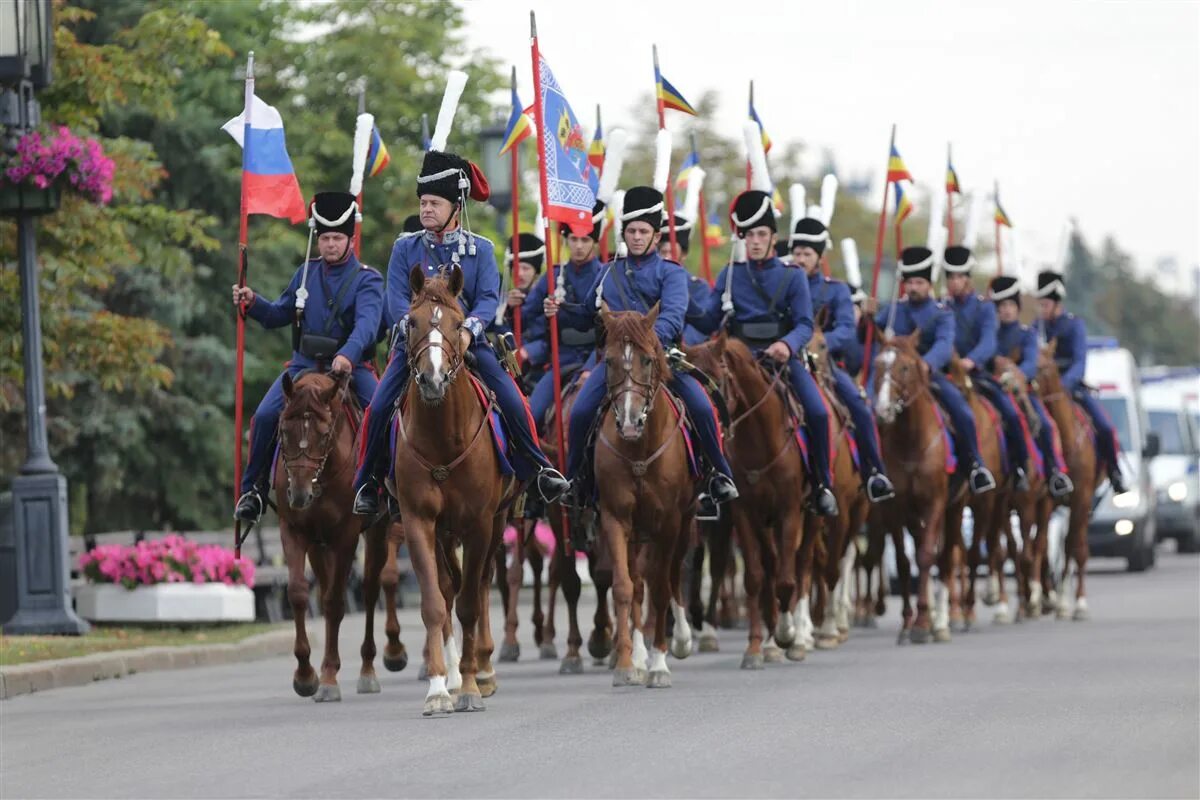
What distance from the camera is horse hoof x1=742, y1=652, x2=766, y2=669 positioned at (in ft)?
60.3

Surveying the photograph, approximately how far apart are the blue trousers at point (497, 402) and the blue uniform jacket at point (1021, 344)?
11.2m

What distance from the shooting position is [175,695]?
1842cm

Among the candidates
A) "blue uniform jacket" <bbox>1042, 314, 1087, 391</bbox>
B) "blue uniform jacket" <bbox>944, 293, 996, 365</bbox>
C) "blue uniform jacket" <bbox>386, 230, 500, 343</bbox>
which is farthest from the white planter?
"blue uniform jacket" <bbox>386, 230, 500, 343</bbox>

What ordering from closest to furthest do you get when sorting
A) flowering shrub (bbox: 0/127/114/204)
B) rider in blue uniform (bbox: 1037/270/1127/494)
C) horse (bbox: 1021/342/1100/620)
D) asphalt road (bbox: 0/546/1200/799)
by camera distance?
asphalt road (bbox: 0/546/1200/799)
flowering shrub (bbox: 0/127/114/204)
horse (bbox: 1021/342/1100/620)
rider in blue uniform (bbox: 1037/270/1127/494)

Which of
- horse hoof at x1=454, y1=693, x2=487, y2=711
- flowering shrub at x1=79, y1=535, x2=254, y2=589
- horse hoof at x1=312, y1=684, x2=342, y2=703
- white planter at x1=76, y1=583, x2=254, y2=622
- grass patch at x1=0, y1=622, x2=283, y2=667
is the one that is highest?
flowering shrub at x1=79, y1=535, x2=254, y2=589

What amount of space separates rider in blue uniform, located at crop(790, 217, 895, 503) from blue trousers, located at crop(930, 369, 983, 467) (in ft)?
3.98

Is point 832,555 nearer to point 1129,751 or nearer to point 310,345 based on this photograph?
point 310,345

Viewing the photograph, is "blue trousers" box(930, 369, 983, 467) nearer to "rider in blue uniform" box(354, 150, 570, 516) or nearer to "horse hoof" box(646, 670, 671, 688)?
"horse hoof" box(646, 670, 671, 688)

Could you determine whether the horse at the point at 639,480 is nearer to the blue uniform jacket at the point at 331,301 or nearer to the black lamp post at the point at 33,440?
the blue uniform jacket at the point at 331,301

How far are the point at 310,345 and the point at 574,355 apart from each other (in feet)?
12.2

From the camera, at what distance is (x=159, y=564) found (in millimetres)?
24750

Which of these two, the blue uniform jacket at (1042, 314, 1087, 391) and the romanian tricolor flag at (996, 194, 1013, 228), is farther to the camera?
the romanian tricolor flag at (996, 194, 1013, 228)

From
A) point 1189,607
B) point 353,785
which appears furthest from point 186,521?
point 353,785

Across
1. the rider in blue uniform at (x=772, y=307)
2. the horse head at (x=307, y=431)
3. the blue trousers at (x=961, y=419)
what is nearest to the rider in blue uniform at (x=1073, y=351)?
the blue trousers at (x=961, y=419)
